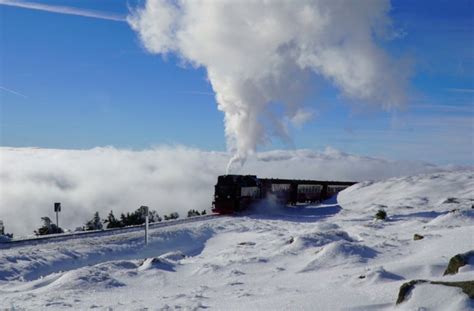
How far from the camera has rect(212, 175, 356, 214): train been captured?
41.3 meters

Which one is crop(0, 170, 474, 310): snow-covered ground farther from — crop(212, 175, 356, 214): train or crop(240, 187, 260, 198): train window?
crop(240, 187, 260, 198): train window

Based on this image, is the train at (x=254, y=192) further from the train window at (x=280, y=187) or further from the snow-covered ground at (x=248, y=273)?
the snow-covered ground at (x=248, y=273)

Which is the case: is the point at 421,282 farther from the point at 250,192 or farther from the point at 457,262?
the point at 250,192

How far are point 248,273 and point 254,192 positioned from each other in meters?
28.6

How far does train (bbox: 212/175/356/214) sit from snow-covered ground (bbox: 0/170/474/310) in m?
13.8

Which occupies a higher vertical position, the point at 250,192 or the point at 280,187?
the point at 280,187

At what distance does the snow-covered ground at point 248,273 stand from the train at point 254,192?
13809mm

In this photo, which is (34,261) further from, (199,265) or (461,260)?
(461,260)

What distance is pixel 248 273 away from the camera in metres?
15.1

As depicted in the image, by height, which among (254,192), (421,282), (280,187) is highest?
(280,187)

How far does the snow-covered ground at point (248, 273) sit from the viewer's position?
427 inches

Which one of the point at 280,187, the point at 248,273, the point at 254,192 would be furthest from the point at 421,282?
the point at 280,187

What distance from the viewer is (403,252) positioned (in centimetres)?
1673

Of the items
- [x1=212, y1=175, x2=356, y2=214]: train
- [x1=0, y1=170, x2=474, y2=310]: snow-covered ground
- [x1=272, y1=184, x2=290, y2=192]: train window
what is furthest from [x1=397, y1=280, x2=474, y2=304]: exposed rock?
[x1=272, y1=184, x2=290, y2=192]: train window
